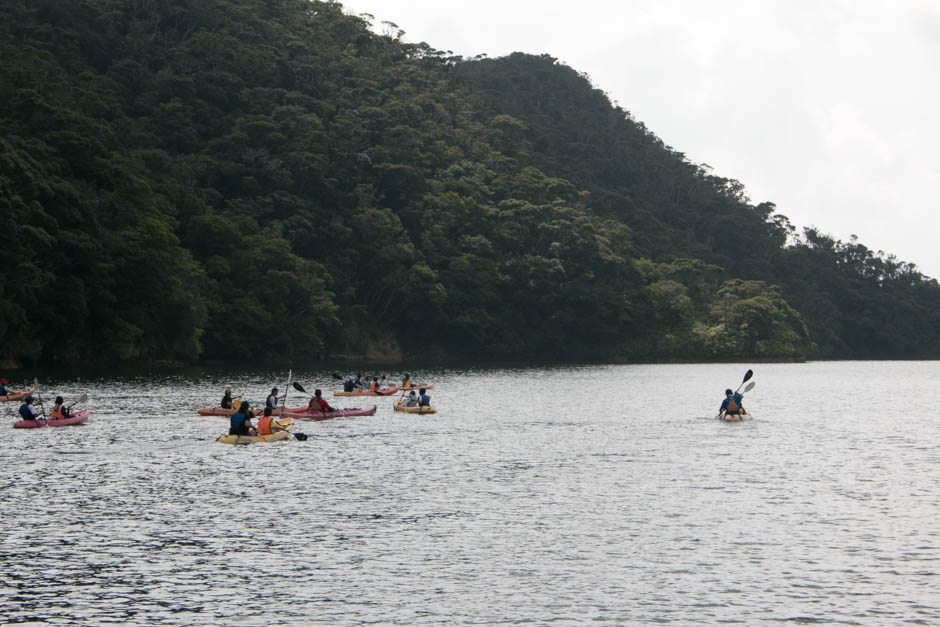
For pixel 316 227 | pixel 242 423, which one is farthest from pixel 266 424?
pixel 316 227

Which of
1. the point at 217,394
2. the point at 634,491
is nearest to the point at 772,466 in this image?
the point at 634,491

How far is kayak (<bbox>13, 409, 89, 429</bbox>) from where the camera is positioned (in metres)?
39.8

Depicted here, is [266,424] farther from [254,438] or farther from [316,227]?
[316,227]

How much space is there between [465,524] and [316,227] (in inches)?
3572

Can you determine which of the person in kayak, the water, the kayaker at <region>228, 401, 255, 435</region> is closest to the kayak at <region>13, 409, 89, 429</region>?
the water

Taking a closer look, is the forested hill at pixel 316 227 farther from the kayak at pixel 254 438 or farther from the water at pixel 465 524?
the kayak at pixel 254 438

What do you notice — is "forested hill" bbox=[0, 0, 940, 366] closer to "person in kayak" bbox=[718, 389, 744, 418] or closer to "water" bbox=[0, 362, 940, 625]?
"water" bbox=[0, 362, 940, 625]

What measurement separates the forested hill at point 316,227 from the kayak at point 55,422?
28.4m

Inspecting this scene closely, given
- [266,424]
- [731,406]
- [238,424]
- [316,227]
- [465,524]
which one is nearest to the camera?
[465,524]

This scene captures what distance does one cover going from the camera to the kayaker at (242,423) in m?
35.9

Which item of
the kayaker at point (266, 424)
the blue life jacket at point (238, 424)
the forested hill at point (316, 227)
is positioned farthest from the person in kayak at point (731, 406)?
the forested hill at point (316, 227)

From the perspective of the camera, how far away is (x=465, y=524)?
23.8 metres

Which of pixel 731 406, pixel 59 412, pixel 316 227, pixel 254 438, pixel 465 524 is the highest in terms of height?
pixel 316 227

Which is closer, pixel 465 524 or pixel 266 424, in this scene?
pixel 465 524
